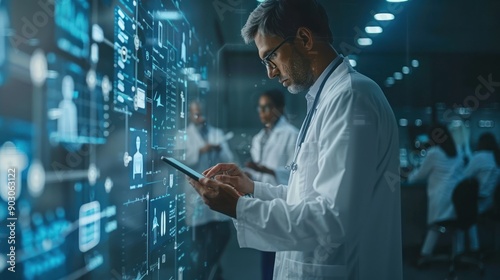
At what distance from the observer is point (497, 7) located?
3543mm

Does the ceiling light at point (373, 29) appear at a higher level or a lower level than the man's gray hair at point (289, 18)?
higher

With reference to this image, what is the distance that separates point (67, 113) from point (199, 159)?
1864mm

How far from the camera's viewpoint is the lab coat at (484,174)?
4.16 metres

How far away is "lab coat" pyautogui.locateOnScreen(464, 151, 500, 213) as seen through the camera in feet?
13.6

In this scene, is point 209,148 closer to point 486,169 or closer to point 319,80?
point 319,80

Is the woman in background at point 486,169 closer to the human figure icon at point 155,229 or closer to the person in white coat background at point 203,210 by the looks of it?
the person in white coat background at point 203,210

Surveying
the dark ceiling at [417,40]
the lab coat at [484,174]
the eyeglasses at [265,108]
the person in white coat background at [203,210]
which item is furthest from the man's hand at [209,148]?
the lab coat at [484,174]

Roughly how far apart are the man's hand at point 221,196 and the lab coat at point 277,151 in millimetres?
2095

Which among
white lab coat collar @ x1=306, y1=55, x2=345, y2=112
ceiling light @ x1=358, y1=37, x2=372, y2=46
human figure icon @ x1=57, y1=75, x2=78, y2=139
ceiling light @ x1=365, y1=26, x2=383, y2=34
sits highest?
ceiling light @ x1=365, y1=26, x2=383, y2=34

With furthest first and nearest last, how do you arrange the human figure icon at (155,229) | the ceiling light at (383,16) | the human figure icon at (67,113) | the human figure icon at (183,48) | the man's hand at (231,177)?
the ceiling light at (383,16), the human figure icon at (183,48), the human figure icon at (155,229), the man's hand at (231,177), the human figure icon at (67,113)

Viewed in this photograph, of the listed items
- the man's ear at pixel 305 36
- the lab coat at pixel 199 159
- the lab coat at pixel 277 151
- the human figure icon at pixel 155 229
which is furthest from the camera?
the lab coat at pixel 277 151

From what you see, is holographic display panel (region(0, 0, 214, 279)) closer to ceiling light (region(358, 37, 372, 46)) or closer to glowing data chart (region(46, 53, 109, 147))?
glowing data chart (region(46, 53, 109, 147))

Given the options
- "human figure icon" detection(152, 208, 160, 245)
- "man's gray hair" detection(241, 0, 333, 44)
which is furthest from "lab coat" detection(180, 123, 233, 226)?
"man's gray hair" detection(241, 0, 333, 44)

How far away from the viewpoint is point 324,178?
3.84ft
